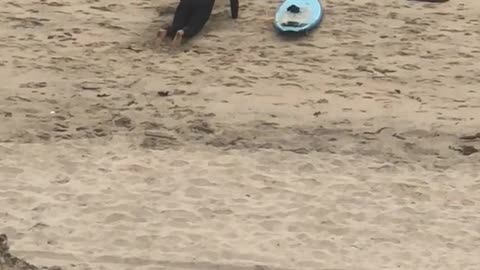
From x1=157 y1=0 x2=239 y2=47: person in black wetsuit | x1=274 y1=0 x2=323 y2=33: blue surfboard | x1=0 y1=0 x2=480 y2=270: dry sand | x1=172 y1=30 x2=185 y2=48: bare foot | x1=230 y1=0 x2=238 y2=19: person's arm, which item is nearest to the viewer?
x1=0 y1=0 x2=480 y2=270: dry sand

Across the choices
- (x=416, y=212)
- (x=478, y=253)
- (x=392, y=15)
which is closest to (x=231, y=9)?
(x=392, y=15)

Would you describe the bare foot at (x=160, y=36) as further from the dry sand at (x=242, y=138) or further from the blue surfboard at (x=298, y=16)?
the blue surfboard at (x=298, y=16)

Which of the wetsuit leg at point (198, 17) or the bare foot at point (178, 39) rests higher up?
the wetsuit leg at point (198, 17)

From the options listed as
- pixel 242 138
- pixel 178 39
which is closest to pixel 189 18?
pixel 178 39

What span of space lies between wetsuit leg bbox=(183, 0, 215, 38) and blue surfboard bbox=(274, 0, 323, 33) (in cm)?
66

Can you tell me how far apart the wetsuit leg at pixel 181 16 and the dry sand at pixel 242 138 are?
21cm

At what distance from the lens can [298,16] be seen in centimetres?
899

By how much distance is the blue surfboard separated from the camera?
8.87 metres

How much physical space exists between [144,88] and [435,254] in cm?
324

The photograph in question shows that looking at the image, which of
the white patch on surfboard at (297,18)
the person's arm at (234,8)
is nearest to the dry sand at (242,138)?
the person's arm at (234,8)

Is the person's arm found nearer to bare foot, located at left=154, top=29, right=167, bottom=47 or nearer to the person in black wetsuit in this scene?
the person in black wetsuit

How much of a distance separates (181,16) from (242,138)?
215cm

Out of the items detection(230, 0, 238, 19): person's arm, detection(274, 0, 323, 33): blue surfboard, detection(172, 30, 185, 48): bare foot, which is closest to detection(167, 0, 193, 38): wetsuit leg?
detection(172, 30, 185, 48): bare foot

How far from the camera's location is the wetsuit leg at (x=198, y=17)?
8727 mm
